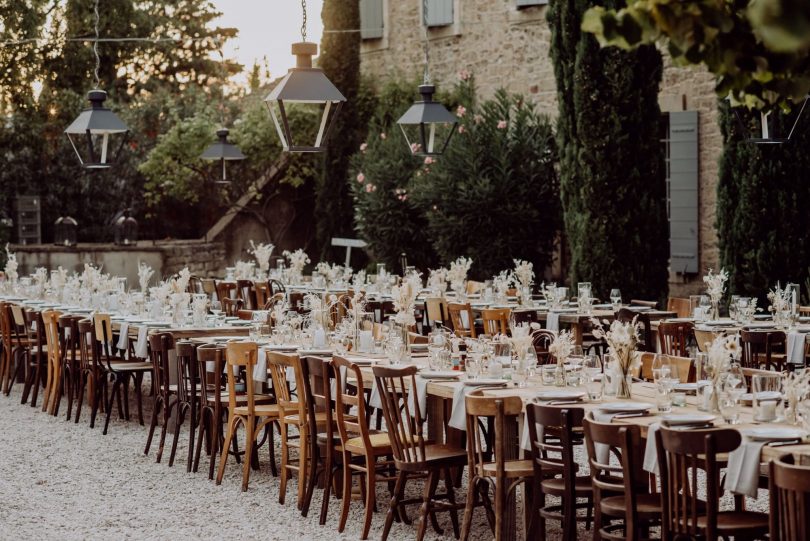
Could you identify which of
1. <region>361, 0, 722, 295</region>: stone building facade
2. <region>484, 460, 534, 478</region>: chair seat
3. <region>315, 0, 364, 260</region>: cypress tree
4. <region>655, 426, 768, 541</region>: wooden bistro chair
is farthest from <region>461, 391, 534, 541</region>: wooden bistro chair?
<region>315, 0, 364, 260</region>: cypress tree

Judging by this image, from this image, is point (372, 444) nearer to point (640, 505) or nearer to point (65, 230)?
point (640, 505)

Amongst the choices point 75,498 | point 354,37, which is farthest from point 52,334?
point 354,37

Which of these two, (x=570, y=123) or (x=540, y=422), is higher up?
(x=570, y=123)

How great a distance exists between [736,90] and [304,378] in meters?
4.09

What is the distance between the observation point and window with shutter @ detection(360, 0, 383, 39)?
64.5ft

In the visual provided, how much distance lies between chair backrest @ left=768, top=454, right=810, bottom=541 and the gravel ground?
6.97 feet

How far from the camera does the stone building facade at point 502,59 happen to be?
48.4ft

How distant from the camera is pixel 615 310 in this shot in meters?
10.6

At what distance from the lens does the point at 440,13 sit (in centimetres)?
1867

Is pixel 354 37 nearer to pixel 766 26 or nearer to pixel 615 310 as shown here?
pixel 615 310

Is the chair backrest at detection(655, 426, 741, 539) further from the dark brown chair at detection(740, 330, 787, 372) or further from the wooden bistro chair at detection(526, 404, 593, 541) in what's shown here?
the dark brown chair at detection(740, 330, 787, 372)

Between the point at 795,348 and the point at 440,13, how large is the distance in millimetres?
10762

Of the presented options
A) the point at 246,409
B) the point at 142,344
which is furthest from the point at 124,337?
the point at 246,409

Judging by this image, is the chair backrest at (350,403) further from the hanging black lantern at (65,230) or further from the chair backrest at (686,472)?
the hanging black lantern at (65,230)
